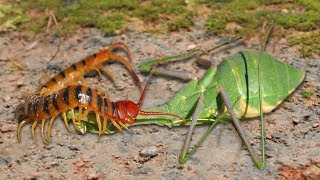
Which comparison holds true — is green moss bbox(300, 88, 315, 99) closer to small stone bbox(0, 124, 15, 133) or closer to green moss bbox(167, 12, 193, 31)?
green moss bbox(167, 12, 193, 31)

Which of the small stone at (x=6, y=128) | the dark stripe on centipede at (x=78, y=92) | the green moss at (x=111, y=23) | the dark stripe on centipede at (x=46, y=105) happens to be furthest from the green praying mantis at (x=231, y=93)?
the green moss at (x=111, y=23)

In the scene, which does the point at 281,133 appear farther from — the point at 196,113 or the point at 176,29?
the point at 176,29

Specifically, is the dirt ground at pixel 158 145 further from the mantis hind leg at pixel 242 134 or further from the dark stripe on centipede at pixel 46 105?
the dark stripe on centipede at pixel 46 105

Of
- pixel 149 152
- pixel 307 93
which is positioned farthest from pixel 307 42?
pixel 149 152

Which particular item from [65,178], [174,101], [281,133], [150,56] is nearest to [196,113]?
[174,101]

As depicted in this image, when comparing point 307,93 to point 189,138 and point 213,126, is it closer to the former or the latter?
point 213,126
